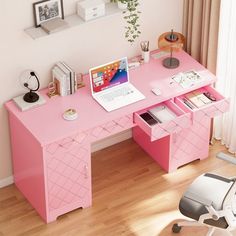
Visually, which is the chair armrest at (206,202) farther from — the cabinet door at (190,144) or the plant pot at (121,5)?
the plant pot at (121,5)

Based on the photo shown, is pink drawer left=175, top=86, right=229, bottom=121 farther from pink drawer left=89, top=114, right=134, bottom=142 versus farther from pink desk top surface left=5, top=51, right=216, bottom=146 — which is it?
pink drawer left=89, top=114, right=134, bottom=142

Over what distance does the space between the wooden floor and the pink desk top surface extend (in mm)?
692

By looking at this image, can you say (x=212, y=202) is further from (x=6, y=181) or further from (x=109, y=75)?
(x=6, y=181)

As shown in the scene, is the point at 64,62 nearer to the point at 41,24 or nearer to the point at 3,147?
the point at 41,24

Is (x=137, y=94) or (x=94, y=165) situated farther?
(x=94, y=165)

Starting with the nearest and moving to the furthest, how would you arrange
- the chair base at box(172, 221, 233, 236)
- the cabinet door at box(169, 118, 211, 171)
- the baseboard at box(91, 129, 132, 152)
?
the chair base at box(172, 221, 233, 236) < the cabinet door at box(169, 118, 211, 171) < the baseboard at box(91, 129, 132, 152)

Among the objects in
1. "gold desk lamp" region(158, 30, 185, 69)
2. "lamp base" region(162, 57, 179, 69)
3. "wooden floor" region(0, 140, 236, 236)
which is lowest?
"wooden floor" region(0, 140, 236, 236)

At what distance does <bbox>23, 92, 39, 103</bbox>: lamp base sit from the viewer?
16.8 ft

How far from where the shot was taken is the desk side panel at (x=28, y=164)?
4.99 metres

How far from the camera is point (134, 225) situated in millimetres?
5168

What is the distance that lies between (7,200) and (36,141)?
0.75 metres

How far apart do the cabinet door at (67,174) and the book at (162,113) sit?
21.8 inches

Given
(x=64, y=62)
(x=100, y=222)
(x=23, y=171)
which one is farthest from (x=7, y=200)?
(x=64, y=62)

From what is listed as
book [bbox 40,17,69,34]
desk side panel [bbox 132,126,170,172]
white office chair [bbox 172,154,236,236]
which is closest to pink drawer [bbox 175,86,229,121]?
desk side panel [bbox 132,126,170,172]
